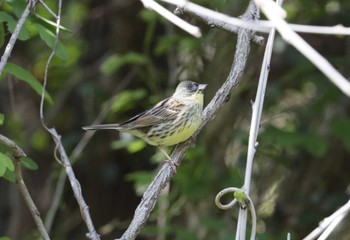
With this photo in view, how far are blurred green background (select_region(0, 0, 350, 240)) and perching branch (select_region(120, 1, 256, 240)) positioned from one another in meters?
1.90

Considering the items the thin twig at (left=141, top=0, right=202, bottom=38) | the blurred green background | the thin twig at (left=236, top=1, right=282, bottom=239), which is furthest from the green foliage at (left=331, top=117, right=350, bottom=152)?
the thin twig at (left=141, top=0, right=202, bottom=38)

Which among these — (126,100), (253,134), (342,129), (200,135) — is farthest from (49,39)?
(342,129)

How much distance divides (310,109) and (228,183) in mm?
1046

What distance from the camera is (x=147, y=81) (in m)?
6.60

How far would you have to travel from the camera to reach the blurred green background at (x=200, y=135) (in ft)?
19.1

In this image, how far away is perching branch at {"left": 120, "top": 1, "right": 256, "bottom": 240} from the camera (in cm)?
289

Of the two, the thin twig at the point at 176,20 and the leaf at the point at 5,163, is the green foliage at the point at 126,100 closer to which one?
the leaf at the point at 5,163

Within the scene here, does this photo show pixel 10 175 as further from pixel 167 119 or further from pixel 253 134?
pixel 167 119

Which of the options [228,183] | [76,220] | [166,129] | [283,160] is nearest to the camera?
[166,129]

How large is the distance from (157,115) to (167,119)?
0.11m

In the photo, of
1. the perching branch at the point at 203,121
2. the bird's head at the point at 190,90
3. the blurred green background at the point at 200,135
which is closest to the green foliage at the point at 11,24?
the perching branch at the point at 203,121


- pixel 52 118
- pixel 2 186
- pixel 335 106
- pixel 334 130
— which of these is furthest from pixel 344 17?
pixel 2 186

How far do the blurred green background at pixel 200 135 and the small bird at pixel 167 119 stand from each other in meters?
0.64

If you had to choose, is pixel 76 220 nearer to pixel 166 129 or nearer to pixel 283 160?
pixel 283 160
